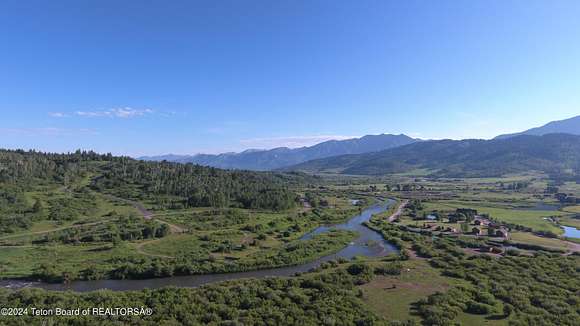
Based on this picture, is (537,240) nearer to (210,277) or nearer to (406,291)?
(406,291)

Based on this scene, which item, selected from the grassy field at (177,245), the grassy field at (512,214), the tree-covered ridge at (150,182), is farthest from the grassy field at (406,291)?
the tree-covered ridge at (150,182)

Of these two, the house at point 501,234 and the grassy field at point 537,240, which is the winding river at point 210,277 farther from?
the grassy field at point 537,240

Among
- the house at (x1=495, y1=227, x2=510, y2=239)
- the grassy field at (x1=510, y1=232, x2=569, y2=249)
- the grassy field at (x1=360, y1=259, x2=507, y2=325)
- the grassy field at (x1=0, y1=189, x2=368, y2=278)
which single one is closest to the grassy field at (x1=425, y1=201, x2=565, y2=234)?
the grassy field at (x1=510, y1=232, x2=569, y2=249)

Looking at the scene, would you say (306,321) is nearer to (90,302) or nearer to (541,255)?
(90,302)

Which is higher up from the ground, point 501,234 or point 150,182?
point 150,182

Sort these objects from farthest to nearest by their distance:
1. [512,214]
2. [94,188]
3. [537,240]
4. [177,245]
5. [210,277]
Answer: [94,188] → [512,214] → [537,240] → [177,245] → [210,277]

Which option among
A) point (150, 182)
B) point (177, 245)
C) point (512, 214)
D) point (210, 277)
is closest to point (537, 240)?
point (512, 214)

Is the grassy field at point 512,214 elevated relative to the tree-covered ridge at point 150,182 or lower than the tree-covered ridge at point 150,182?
lower

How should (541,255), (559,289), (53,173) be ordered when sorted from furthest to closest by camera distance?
(53,173)
(541,255)
(559,289)

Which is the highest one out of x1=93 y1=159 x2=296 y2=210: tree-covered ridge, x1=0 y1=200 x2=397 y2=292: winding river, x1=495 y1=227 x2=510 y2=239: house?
x1=93 y1=159 x2=296 y2=210: tree-covered ridge

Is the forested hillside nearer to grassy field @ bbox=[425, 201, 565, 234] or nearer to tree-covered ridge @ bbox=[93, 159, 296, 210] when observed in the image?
tree-covered ridge @ bbox=[93, 159, 296, 210]

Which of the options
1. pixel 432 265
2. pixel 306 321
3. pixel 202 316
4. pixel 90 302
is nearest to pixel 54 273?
pixel 90 302
